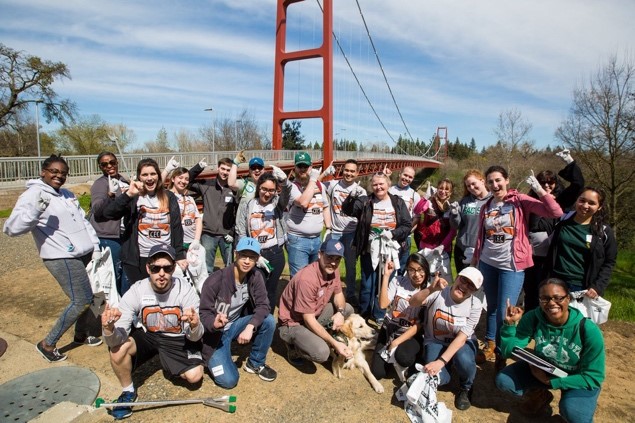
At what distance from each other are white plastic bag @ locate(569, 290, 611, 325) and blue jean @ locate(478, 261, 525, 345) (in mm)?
356

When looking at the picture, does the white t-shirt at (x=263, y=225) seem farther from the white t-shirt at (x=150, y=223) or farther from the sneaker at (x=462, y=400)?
the sneaker at (x=462, y=400)

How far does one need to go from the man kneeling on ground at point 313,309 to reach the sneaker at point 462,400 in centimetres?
79

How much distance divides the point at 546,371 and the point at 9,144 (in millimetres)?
27968

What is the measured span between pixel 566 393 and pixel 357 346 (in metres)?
1.41

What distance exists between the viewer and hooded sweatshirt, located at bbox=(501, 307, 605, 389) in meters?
2.23

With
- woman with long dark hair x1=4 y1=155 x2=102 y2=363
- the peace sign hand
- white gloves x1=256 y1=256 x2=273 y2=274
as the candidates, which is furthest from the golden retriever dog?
woman with long dark hair x1=4 y1=155 x2=102 y2=363

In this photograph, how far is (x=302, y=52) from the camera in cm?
2227

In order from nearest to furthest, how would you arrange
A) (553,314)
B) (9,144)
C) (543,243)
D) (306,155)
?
(553,314) < (543,243) < (306,155) < (9,144)

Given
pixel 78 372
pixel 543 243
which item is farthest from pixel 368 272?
pixel 78 372

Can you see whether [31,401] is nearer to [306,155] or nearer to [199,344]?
[199,344]

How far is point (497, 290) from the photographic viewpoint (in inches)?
116

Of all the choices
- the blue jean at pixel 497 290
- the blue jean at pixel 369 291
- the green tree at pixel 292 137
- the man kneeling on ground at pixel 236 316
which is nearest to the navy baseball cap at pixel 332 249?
the man kneeling on ground at pixel 236 316

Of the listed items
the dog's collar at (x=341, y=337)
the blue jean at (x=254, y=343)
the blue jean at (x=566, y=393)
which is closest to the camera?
the blue jean at (x=566, y=393)

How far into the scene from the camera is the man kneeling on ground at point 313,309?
2818 mm
